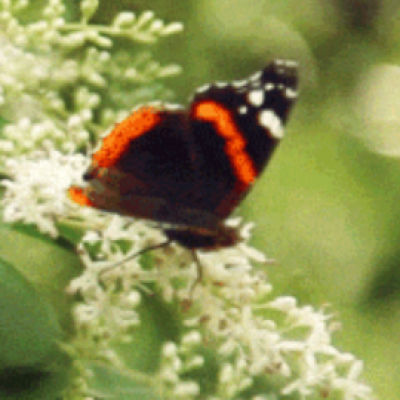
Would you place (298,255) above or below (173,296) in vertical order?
above

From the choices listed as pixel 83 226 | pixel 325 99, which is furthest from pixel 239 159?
pixel 325 99

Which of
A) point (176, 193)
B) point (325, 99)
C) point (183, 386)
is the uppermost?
point (325, 99)

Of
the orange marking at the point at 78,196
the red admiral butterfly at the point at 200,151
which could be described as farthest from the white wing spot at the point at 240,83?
the orange marking at the point at 78,196

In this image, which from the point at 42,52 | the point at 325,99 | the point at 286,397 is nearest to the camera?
the point at 286,397

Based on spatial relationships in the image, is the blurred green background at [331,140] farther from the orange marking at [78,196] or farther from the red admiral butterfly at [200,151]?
the orange marking at [78,196]

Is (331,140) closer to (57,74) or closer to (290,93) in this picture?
(57,74)

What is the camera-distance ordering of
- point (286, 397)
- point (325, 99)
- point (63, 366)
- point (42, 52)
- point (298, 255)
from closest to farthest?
point (63, 366) → point (286, 397) → point (42, 52) → point (298, 255) → point (325, 99)

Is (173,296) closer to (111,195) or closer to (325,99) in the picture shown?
(111,195)

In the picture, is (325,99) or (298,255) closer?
(298,255)
